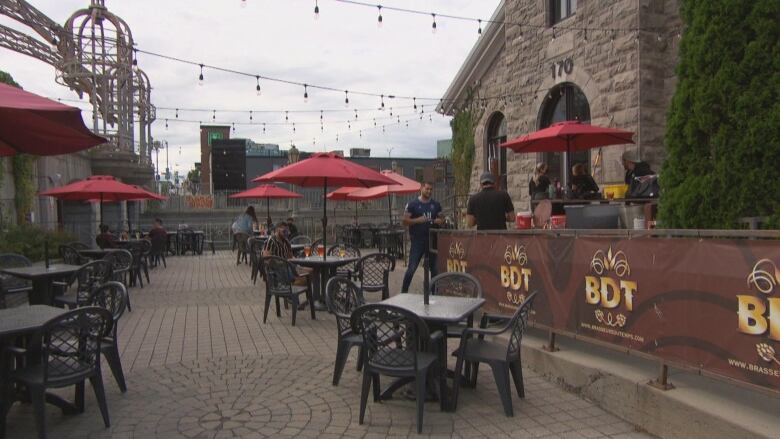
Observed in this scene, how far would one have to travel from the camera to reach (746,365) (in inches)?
124

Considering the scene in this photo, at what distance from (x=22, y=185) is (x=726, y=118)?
14543mm

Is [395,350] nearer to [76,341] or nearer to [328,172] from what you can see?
[76,341]

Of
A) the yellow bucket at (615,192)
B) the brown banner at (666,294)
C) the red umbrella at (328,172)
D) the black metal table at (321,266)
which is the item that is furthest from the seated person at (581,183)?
the black metal table at (321,266)

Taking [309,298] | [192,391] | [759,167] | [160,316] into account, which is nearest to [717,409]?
[759,167]

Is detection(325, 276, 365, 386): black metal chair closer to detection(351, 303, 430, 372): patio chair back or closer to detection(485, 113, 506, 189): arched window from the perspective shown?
detection(351, 303, 430, 372): patio chair back

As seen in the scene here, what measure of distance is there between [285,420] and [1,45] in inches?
→ 789

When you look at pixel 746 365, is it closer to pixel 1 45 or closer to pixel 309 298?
pixel 309 298

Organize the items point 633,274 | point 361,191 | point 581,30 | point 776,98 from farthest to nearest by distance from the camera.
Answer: point 361,191 < point 581,30 < point 776,98 < point 633,274

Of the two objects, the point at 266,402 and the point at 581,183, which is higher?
the point at 581,183

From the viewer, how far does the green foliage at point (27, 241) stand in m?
10.3

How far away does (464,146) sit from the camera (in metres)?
15.1

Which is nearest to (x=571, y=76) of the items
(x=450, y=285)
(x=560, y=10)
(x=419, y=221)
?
(x=560, y=10)

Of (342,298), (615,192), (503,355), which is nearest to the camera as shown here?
(503,355)

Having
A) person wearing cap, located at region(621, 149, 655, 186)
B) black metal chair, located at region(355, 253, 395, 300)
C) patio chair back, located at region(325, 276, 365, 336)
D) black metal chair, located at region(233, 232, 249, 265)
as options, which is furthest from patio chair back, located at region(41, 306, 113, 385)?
black metal chair, located at region(233, 232, 249, 265)
